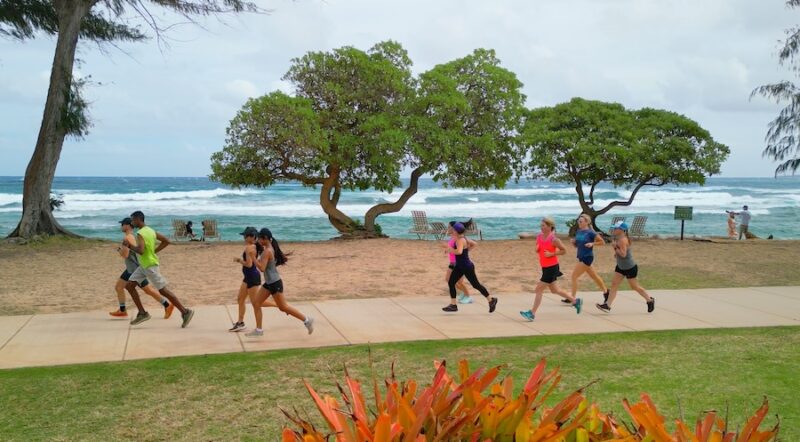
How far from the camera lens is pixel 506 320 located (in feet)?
35.2

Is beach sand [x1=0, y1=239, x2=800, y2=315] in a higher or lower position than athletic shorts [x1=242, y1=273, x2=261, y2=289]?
lower

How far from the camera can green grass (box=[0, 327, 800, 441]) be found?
20.0ft

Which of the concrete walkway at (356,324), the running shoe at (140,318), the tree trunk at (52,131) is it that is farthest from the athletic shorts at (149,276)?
the tree trunk at (52,131)

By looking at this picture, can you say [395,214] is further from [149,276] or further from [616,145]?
[149,276]

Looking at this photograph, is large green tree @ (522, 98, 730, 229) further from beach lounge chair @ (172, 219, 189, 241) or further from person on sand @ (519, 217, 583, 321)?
person on sand @ (519, 217, 583, 321)

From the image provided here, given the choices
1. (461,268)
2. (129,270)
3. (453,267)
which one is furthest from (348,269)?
(129,270)

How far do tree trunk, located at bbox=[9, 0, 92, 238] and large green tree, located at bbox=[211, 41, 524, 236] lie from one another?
4.98m

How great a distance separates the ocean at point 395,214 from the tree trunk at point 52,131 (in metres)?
17.3

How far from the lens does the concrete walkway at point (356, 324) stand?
29.1 feet

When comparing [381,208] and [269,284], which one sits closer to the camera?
[269,284]

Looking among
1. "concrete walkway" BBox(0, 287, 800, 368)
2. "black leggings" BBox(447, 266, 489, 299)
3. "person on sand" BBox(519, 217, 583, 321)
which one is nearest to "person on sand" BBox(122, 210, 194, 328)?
"concrete walkway" BBox(0, 287, 800, 368)

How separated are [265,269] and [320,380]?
7.69 feet

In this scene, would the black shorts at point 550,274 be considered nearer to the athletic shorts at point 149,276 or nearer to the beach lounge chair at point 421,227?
the athletic shorts at point 149,276

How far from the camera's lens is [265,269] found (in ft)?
30.6
